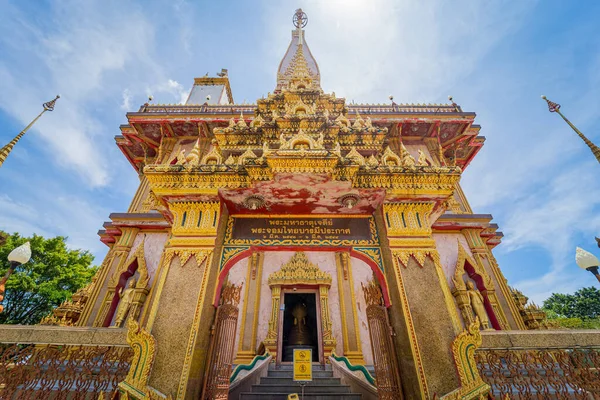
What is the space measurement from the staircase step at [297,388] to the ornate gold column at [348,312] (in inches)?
87.7

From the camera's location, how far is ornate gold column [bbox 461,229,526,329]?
8.57 m

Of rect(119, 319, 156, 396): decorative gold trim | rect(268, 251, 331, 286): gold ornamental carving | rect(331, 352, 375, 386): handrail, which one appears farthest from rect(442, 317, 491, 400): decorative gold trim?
rect(268, 251, 331, 286): gold ornamental carving

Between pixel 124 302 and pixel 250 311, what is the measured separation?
481 cm

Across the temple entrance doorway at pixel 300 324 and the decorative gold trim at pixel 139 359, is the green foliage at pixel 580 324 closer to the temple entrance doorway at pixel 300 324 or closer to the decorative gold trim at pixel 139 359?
the temple entrance doorway at pixel 300 324

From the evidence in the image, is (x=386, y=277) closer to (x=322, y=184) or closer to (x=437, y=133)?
(x=322, y=184)

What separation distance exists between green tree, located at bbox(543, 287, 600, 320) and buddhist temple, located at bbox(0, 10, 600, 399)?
41.2 metres

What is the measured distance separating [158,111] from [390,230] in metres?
12.0

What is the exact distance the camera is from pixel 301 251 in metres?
8.00

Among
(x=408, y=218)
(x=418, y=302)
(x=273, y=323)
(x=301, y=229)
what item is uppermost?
(x=408, y=218)

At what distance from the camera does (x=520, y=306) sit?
29.2 ft

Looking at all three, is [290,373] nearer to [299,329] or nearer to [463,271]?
[299,329]

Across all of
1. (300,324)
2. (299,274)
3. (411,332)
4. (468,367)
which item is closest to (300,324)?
(300,324)

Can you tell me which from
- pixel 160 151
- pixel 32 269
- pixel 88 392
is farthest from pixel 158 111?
pixel 32 269

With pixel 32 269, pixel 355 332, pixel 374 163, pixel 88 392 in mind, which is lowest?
pixel 88 392
